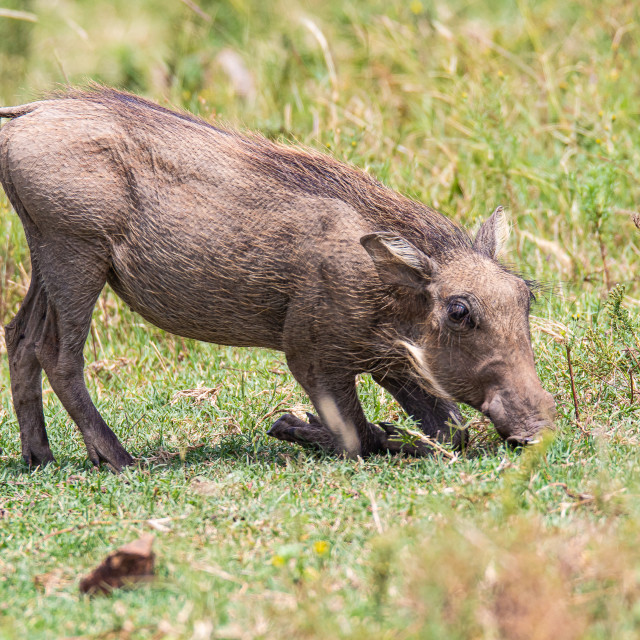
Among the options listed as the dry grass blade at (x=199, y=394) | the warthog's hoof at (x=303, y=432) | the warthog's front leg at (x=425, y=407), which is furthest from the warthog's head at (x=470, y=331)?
the dry grass blade at (x=199, y=394)

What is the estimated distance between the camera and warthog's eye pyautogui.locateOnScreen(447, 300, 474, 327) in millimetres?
3730

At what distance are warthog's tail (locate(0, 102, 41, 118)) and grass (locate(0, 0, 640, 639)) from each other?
516 millimetres

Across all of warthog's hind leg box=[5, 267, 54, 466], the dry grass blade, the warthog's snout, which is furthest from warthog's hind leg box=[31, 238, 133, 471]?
the warthog's snout

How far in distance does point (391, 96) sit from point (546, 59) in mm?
1337

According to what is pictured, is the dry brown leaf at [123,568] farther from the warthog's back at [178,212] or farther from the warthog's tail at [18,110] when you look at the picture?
the warthog's tail at [18,110]

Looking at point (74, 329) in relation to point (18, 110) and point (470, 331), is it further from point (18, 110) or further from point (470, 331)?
point (470, 331)

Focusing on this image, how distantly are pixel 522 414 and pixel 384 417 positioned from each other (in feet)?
3.60

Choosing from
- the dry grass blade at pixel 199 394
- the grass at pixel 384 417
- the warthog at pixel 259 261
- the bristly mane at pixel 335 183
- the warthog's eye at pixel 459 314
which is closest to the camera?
the grass at pixel 384 417

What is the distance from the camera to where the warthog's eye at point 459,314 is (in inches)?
147

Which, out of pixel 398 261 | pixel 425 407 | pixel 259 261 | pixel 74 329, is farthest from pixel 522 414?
pixel 74 329

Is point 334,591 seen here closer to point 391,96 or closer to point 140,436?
point 140,436

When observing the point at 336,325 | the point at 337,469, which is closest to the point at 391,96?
the point at 336,325

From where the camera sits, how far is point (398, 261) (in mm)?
3799

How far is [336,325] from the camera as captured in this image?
12.8ft
